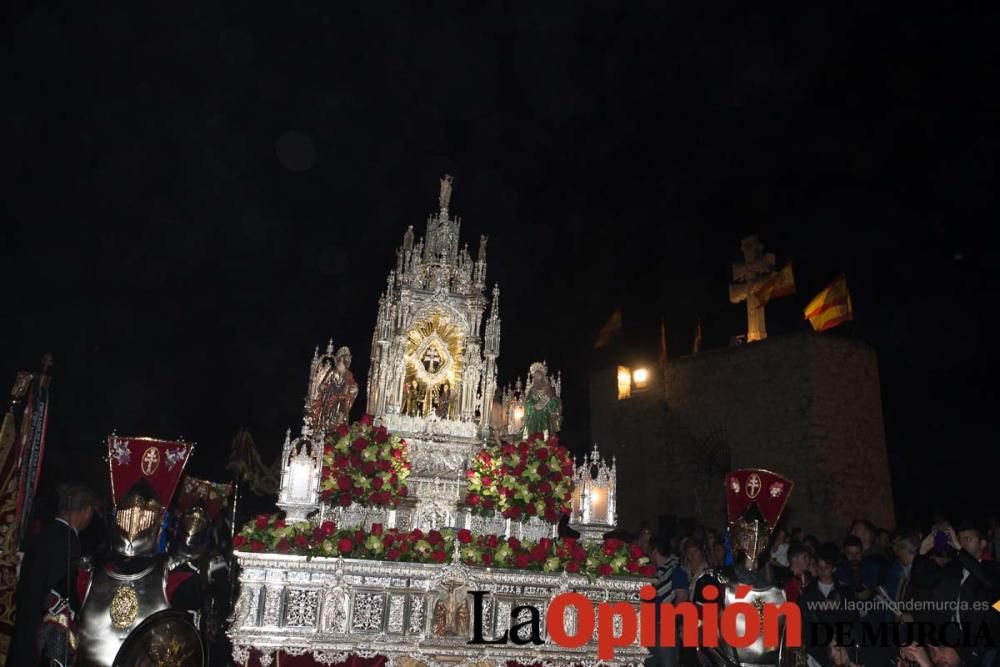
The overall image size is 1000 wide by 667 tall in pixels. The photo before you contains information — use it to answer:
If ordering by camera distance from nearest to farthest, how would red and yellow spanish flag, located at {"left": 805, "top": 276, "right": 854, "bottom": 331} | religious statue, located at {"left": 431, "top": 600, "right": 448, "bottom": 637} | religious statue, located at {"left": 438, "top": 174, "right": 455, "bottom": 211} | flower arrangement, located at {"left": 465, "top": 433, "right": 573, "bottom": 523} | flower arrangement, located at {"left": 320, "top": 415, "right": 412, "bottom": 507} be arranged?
religious statue, located at {"left": 431, "top": 600, "right": 448, "bottom": 637}
flower arrangement, located at {"left": 320, "top": 415, "right": 412, "bottom": 507}
flower arrangement, located at {"left": 465, "top": 433, "right": 573, "bottom": 523}
religious statue, located at {"left": 438, "top": 174, "right": 455, "bottom": 211}
red and yellow spanish flag, located at {"left": 805, "top": 276, "right": 854, "bottom": 331}

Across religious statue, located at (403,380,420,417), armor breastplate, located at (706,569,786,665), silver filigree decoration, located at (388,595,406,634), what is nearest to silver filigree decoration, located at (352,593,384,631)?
silver filigree decoration, located at (388,595,406,634)

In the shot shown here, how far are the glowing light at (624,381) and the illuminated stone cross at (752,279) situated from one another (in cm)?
488

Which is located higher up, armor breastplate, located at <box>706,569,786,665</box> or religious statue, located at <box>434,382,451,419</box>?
religious statue, located at <box>434,382,451,419</box>

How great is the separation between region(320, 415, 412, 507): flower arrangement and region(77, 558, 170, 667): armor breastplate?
8.39ft

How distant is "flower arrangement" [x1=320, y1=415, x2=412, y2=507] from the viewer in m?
9.46

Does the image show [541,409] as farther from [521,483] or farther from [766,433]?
[766,433]

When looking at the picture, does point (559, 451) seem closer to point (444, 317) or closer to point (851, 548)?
point (444, 317)

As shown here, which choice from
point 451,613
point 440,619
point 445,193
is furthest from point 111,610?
point 445,193

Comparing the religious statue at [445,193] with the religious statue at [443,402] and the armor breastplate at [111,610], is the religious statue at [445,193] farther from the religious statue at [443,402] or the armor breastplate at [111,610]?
the armor breastplate at [111,610]

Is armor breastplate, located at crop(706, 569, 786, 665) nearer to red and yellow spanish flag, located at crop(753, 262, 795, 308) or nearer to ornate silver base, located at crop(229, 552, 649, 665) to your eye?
ornate silver base, located at crop(229, 552, 649, 665)

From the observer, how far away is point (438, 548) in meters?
8.38

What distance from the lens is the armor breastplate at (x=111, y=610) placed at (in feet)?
23.5

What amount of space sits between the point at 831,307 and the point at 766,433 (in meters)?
4.63

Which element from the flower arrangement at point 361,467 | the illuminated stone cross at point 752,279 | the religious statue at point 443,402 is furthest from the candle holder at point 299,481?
the illuminated stone cross at point 752,279
